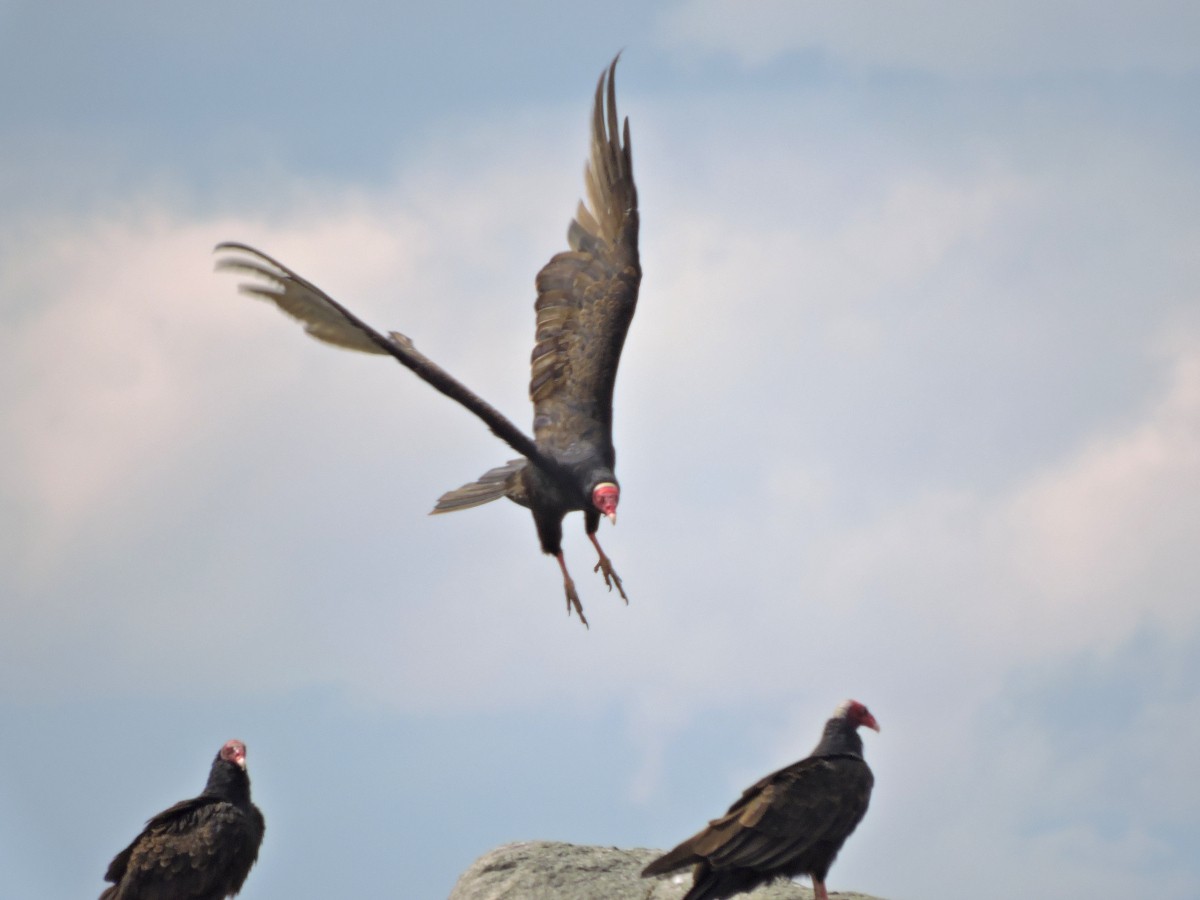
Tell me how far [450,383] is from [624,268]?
277 cm

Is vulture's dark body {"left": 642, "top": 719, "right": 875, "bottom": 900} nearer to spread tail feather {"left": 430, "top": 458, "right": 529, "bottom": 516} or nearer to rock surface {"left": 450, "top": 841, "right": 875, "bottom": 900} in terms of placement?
rock surface {"left": 450, "top": 841, "right": 875, "bottom": 900}

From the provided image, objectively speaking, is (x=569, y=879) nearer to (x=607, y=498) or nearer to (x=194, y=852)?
(x=194, y=852)

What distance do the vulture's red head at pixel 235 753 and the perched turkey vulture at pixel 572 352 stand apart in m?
2.26

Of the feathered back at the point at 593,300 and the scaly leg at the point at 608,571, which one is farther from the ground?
the feathered back at the point at 593,300

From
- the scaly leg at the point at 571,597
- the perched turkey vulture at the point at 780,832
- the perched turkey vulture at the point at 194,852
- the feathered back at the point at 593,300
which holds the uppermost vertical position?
the feathered back at the point at 593,300

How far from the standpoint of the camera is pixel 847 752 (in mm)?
9180

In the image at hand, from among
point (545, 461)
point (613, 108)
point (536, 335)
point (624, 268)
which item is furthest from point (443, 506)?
point (613, 108)

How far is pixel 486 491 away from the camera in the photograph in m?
11.2

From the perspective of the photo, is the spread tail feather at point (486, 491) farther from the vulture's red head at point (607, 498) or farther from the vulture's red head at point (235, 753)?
the vulture's red head at point (235, 753)

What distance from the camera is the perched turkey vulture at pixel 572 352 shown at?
9.80 m

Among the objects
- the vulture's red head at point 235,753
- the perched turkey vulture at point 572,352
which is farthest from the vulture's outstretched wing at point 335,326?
the vulture's red head at point 235,753

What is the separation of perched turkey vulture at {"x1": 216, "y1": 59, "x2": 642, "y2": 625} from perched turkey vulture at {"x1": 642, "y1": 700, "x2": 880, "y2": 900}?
2582 millimetres

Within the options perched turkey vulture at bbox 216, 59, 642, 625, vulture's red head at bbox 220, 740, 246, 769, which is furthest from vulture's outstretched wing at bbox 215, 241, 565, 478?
vulture's red head at bbox 220, 740, 246, 769

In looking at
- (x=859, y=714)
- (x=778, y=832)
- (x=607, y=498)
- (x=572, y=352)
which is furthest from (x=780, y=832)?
(x=572, y=352)
